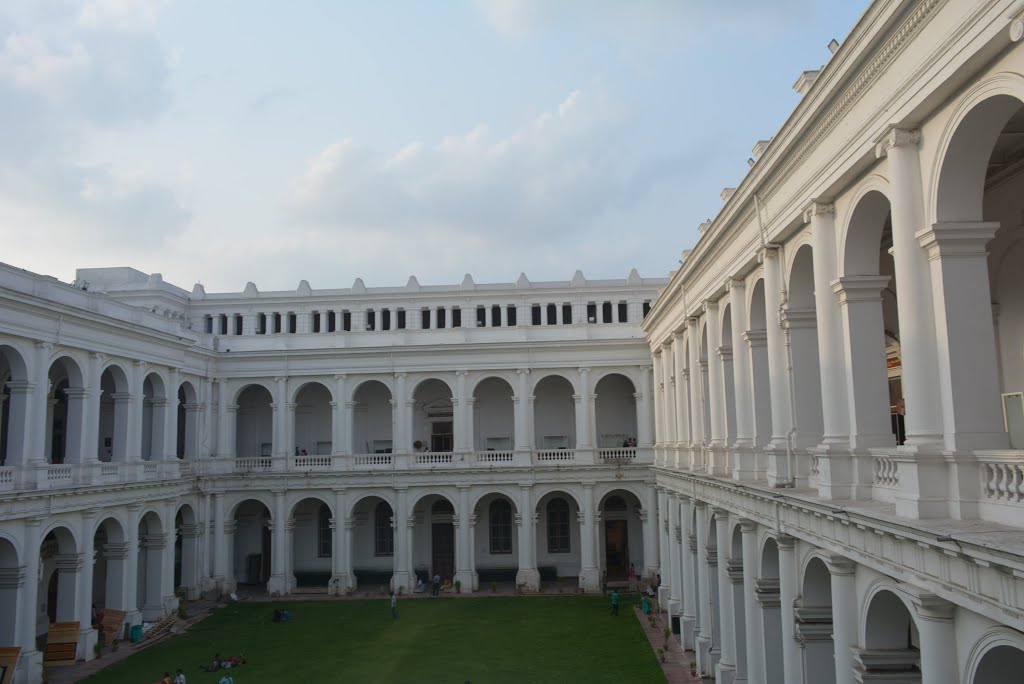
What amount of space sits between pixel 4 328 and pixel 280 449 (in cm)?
1839

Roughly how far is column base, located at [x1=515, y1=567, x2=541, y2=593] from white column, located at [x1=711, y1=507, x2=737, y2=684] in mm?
19154

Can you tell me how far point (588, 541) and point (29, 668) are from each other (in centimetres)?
2502

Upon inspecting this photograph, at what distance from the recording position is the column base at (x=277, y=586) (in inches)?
1708

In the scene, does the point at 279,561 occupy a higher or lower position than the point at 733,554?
lower

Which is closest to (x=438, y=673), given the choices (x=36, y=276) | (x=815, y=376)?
(x=815, y=376)

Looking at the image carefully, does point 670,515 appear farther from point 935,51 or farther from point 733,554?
point 935,51

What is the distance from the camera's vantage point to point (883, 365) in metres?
14.3

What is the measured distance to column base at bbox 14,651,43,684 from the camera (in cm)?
2720

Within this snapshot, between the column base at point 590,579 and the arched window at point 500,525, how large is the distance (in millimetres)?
6142

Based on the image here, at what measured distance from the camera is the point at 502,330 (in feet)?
148

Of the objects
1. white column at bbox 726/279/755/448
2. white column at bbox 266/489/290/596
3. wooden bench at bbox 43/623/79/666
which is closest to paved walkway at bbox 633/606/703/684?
white column at bbox 726/279/755/448

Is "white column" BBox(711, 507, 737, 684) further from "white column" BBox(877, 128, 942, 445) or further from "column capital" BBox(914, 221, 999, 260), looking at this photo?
"column capital" BBox(914, 221, 999, 260)

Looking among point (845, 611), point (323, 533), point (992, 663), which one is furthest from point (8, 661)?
point (992, 663)

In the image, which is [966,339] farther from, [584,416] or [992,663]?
[584,416]
